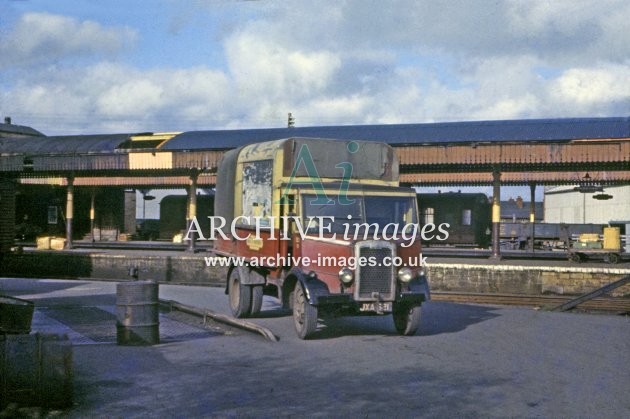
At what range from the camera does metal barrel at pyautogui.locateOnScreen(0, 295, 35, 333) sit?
8.14 meters

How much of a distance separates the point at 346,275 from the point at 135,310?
10.7ft

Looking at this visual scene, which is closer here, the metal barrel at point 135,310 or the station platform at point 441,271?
the metal barrel at point 135,310

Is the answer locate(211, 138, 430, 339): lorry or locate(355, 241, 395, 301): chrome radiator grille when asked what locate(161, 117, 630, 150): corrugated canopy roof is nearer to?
locate(211, 138, 430, 339): lorry

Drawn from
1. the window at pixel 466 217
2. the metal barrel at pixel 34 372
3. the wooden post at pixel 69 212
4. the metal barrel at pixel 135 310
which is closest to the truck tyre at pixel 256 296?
the metal barrel at pixel 135 310

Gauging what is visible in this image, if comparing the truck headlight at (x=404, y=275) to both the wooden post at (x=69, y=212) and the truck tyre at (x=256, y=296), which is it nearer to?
the truck tyre at (x=256, y=296)

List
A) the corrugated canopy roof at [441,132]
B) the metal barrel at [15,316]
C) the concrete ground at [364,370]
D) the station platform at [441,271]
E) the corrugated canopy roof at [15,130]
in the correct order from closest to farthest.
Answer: the concrete ground at [364,370]
the metal barrel at [15,316]
the station platform at [441,271]
the corrugated canopy roof at [441,132]
the corrugated canopy roof at [15,130]

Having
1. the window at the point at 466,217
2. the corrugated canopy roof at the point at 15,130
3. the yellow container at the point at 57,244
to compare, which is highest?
the corrugated canopy roof at the point at 15,130

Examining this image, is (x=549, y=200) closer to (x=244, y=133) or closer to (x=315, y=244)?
(x=244, y=133)

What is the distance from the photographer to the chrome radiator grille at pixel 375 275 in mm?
11242

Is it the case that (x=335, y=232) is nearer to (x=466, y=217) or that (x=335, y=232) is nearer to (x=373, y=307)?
(x=373, y=307)

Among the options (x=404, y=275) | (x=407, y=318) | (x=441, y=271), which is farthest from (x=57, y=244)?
(x=404, y=275)

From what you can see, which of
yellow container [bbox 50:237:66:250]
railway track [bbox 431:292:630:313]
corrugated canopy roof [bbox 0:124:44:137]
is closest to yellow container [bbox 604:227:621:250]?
railway track [bbox 431:292:630:313]

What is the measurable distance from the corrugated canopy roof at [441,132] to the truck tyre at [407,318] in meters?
19.3

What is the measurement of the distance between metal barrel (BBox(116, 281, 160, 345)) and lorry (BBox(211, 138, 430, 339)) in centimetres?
244
